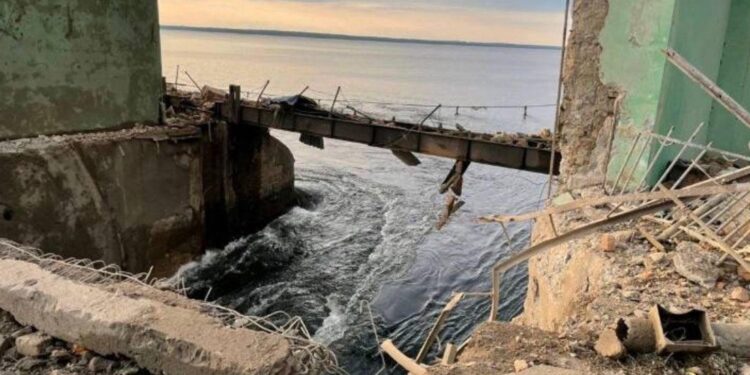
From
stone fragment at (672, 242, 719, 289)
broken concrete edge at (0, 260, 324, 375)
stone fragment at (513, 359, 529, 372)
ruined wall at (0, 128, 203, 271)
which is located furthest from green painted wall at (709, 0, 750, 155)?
ruined wall at (0, 128, 203, 271)

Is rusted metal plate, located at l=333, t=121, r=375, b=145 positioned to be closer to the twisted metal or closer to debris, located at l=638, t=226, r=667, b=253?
debris, located at l=638, t=226, r=667, b=253

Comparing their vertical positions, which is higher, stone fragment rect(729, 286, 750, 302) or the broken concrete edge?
stone fragment rect(729, 286, 750, 302)

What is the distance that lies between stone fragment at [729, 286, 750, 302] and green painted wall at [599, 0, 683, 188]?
2240mm

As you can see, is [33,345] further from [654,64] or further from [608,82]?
[654,64]

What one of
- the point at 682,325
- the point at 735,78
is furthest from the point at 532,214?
the point at 735,78

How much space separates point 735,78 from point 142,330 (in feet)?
26.6

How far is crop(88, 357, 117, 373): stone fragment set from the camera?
10.9 ft

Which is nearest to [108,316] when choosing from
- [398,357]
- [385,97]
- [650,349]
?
[398,357]

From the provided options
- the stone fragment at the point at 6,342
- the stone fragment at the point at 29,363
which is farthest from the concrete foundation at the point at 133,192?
the stone fragment at the point at 29,363

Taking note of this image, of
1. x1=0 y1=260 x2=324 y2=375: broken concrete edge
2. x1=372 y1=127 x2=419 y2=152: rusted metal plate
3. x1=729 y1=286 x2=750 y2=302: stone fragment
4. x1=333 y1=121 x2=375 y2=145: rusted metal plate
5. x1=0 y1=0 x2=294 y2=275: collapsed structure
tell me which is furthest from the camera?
x1=333 y1=121 x2=375 y2=145: rusted metal plate

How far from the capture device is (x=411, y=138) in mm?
12773

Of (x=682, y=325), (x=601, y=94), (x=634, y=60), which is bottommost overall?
(x=682, y=325)

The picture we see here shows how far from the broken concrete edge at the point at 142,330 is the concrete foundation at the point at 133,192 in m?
6.33

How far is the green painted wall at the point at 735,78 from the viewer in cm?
739
